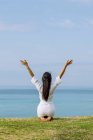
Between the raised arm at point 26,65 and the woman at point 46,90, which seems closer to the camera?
the woman at point 46,90

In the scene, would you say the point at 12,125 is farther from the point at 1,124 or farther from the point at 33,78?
the point at 33,78

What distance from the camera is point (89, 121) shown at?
61.6ft

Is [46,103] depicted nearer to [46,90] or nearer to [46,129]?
[46,90]

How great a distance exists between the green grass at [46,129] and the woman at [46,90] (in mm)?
267

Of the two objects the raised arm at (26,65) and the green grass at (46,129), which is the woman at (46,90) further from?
the green grass at (46,129)

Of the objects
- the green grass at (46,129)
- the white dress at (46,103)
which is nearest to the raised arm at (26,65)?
the white dress at (46,103)

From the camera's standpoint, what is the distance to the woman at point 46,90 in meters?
19.0

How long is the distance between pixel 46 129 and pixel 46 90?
6.94 ft

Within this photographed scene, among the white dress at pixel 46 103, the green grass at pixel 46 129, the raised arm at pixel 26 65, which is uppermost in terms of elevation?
the raised arm at pixel 26 65

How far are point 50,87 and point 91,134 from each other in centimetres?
298

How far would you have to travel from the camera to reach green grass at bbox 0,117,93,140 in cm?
1625

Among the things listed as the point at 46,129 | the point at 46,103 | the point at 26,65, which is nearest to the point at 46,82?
the point at 46,103

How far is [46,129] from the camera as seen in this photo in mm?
17141

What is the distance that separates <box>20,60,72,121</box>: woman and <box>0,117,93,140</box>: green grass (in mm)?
267
